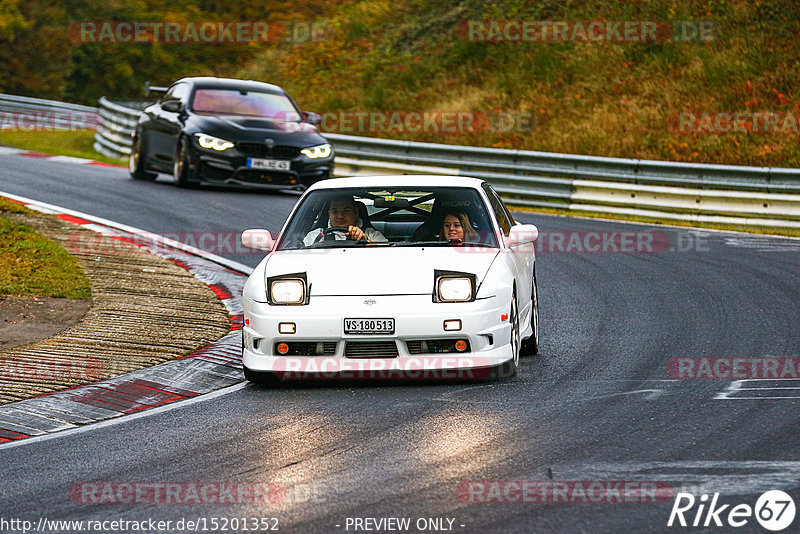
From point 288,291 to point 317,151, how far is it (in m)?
11.4

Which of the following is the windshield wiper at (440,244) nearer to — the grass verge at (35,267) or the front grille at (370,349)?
the front grille at (370,349)

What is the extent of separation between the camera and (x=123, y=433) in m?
6.93

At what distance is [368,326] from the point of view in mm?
7750

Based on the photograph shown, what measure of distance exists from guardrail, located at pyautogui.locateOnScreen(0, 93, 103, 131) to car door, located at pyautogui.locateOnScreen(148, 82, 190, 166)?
49.2ft

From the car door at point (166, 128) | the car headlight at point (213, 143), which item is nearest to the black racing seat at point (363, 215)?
the car headlight at point (213, 143)

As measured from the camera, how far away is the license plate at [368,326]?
25.4ft

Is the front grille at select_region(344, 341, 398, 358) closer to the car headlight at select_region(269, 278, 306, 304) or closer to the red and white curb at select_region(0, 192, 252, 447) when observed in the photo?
the car headlight at select_region(269, 278, 306, 304)

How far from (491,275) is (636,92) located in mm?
20929

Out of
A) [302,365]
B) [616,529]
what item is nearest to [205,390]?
[302,365]

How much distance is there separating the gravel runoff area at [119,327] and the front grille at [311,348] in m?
1.30

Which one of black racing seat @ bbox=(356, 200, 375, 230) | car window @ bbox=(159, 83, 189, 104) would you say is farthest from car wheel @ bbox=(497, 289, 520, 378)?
car window @ bbox=(159, 83, 189, 104)

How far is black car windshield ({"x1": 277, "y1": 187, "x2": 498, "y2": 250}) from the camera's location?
343 inches

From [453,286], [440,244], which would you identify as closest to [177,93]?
[440,244]

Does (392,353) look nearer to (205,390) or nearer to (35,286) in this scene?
(205,390)
